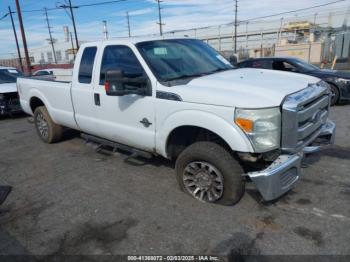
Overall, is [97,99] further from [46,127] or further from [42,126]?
[42,126]

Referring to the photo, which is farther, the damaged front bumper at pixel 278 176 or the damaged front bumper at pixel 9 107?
the damaged front bumper at pixel 9 107

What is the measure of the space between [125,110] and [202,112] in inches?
53.2

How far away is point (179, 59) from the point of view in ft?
14.2

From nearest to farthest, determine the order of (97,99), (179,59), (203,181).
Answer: (203,181) < (179,59) < (97,99)

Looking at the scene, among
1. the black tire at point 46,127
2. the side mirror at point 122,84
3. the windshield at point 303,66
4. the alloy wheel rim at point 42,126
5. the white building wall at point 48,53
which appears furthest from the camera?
the white building wall at point 48,53

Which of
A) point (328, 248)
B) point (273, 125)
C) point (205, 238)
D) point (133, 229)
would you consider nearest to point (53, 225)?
point (133, 229)

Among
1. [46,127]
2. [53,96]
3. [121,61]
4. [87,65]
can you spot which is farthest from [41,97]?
[121,61]

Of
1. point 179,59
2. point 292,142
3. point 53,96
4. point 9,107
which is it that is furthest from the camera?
point 9,107

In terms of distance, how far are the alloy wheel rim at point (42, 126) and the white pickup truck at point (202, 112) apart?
5.22 feet

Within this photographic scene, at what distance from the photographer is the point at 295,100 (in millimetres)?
3197

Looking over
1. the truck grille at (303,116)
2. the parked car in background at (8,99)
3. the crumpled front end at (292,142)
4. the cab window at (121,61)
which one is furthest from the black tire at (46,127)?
the truck grille at (303,116)

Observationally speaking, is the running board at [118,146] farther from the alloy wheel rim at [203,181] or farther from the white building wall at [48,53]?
the white building wall at [48,53]

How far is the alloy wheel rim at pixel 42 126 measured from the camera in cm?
656

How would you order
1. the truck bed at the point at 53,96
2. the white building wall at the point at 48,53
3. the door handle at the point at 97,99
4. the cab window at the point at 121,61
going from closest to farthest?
1. the cab window at the point at 121,61
2. the door handle at the point at 97,99
3. the truck bed at the point at 53,96
4. the white building wall at the point at 48,53
